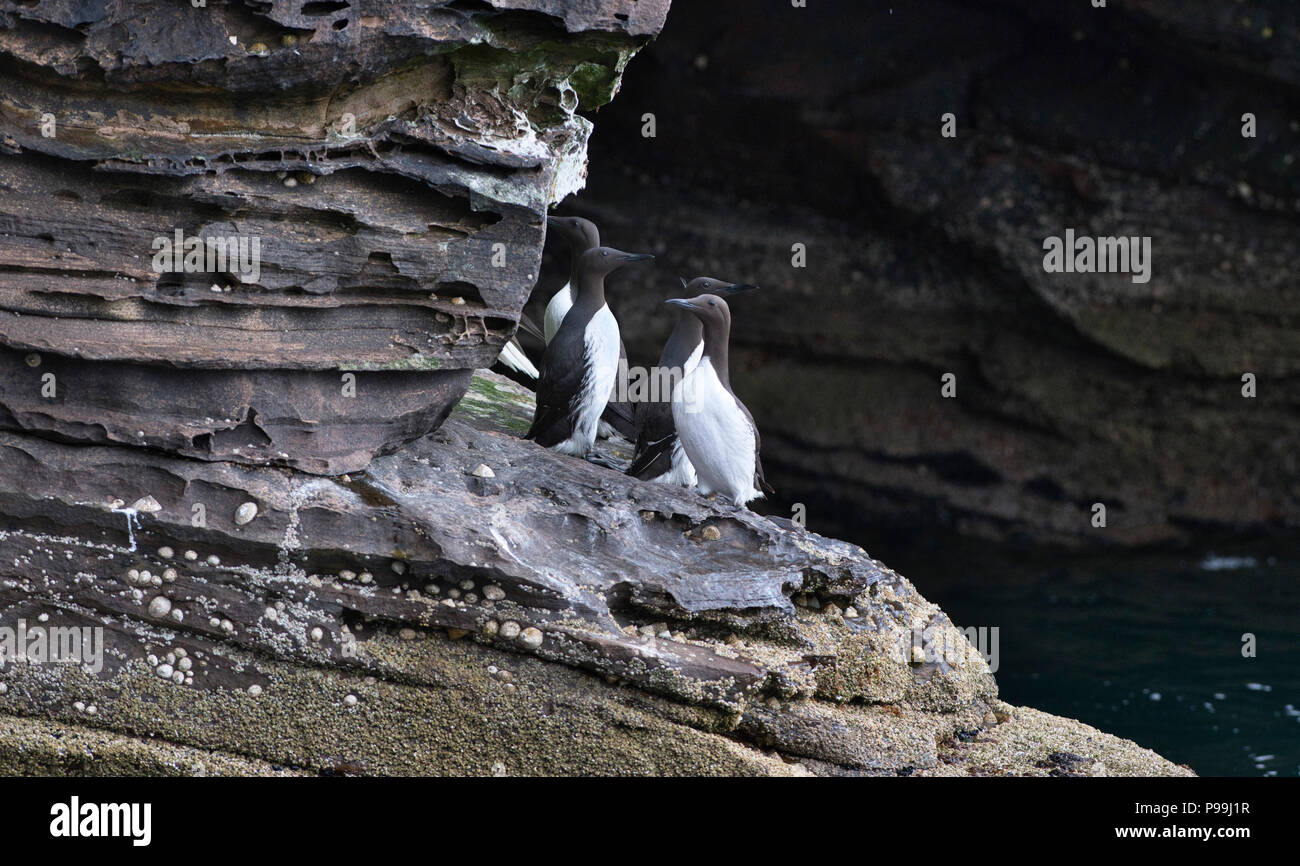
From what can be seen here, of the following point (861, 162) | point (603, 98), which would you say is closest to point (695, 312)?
point (603, 98)

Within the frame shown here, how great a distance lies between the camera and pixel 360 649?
519 centimetres

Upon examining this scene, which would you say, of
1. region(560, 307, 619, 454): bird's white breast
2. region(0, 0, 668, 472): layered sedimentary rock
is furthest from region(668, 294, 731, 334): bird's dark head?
region(0, 0, 668, 472): layered sedimentary rock

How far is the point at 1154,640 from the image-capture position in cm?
1010

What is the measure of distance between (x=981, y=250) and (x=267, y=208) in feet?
26.4

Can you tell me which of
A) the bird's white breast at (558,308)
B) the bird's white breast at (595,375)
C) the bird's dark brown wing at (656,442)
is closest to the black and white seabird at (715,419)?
the bird's dark brown wing at (656,442)

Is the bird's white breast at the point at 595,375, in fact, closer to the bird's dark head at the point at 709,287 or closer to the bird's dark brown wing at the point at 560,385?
the bird's dark brown wing at the point at 560,385

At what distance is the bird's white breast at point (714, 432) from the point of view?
21.2 ft

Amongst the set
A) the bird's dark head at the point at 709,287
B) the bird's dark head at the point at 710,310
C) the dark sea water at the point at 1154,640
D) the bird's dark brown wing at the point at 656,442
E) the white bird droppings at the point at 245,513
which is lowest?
the dark sea water at the point at 1154,640

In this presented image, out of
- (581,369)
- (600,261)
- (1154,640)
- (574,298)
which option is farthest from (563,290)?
(1154,640)

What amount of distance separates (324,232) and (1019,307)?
8280 millimetres

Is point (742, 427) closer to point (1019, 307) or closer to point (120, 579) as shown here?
point (120, 579)

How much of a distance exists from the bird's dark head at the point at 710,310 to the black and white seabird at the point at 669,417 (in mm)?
294

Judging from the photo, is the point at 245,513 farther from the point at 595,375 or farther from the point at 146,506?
the point at 595,375

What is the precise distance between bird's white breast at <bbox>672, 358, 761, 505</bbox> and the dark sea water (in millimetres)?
3962
